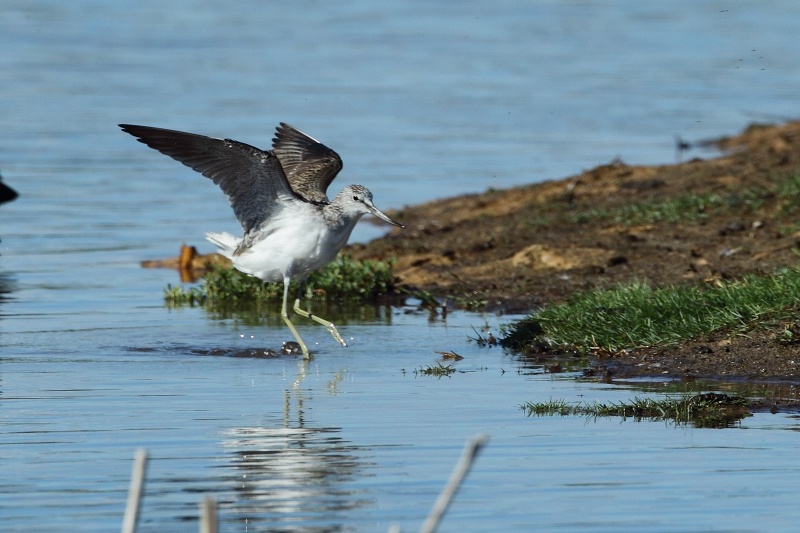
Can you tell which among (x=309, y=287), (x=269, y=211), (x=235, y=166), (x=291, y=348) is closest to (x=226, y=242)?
(x=269, y=211)

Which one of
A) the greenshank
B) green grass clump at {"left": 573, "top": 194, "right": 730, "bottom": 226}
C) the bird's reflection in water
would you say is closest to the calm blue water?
the bird's reflection in water

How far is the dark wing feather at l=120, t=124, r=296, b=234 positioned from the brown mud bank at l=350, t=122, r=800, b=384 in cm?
207

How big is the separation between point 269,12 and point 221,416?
105ft

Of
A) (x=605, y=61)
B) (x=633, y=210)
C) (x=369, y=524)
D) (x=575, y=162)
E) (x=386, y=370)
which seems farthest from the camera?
(x=605, y=61)

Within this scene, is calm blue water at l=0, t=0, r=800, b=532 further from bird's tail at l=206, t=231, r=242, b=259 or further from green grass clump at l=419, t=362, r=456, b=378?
bird's tail at l=206, t=231, r=242, b=259

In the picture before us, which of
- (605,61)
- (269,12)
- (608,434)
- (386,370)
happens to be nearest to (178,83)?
(605,61)

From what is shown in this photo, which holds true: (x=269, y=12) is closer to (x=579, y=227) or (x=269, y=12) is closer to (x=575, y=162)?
(x=575, y=162)

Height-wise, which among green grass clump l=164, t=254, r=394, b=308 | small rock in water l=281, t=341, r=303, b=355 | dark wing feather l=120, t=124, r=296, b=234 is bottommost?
small rock in water l=281, t=341, r=303, b=355

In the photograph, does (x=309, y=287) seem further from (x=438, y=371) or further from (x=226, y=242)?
(x=438, y=371)

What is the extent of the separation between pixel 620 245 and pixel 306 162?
2.77m

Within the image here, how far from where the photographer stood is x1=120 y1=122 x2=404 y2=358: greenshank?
10008 millimetres

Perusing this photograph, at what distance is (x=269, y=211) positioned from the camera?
10.6 meters

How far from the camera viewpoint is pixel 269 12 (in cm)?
3919

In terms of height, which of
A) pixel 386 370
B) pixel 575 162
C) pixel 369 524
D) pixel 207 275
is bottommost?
pixel 369 524
